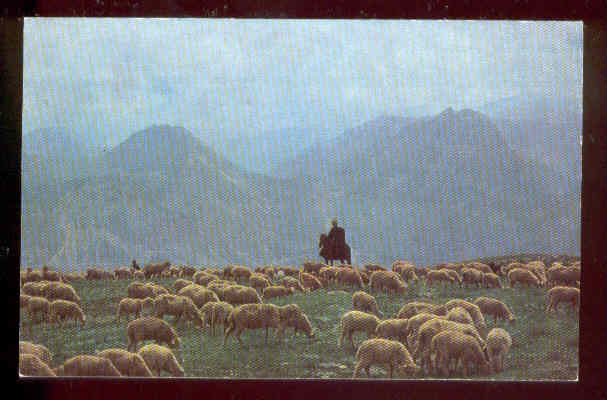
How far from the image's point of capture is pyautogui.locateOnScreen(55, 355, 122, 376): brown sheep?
3982 millimetres

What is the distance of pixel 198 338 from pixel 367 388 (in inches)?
49.6

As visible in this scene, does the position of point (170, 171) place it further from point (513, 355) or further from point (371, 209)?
point (513, 355)

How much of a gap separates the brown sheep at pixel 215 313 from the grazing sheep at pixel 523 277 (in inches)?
76.9

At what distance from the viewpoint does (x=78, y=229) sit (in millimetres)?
4449

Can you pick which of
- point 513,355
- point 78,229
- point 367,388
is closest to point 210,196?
point 78,229

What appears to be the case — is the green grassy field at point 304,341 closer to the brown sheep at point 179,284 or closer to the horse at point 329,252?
the brown sheep at point 179,284

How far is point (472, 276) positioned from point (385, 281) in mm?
621

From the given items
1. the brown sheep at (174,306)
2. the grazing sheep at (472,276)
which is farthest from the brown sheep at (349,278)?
the brown sheep at (174,306)

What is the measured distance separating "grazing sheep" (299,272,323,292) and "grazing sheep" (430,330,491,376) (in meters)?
0.95

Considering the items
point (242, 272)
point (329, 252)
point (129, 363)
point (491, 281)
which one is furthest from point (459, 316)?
point (129, 363)

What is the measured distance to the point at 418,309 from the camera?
14.7 ft

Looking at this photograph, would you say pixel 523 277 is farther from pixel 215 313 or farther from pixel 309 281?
pixel 215 313

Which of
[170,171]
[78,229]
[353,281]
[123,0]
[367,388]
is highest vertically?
[123,0]

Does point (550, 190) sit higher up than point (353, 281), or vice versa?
point (550, 190)
